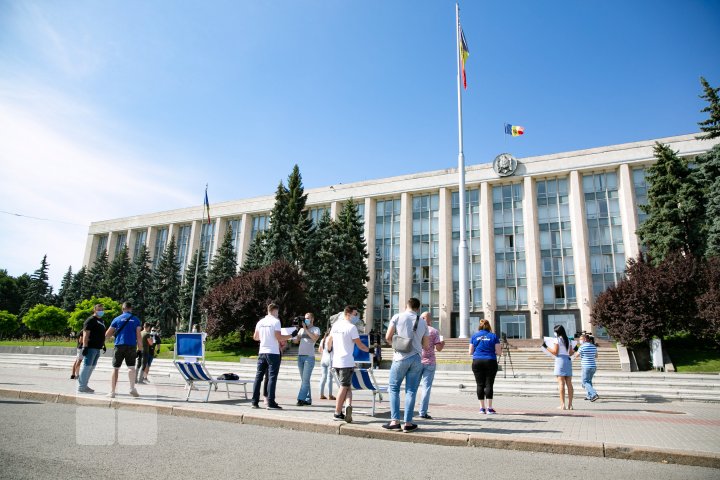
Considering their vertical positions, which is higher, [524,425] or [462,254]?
[462,254]

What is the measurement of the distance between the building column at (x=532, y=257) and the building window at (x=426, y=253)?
986cm

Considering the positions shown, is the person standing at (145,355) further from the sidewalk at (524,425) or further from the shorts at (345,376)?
the shorts at (345,376)

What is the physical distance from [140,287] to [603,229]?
55128mm

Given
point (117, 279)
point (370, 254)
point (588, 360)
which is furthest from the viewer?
point (117, 279)

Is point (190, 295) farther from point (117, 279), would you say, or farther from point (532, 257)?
point (532, 257)

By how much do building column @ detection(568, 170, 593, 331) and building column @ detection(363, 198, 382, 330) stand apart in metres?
22.4

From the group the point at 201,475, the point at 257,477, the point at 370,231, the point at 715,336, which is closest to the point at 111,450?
the point at 201,475

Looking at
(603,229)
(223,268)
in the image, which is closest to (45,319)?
(223,268)

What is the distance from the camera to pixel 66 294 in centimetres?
6625

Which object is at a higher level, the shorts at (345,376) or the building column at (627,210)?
the building column at (627,210)

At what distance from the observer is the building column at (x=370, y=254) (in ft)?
176

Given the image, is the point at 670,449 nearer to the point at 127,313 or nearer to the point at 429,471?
the point at 429,471

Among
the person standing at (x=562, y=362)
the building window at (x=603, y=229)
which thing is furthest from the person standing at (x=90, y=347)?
the building window at (x=603, y=229)

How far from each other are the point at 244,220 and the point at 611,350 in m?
49.3
